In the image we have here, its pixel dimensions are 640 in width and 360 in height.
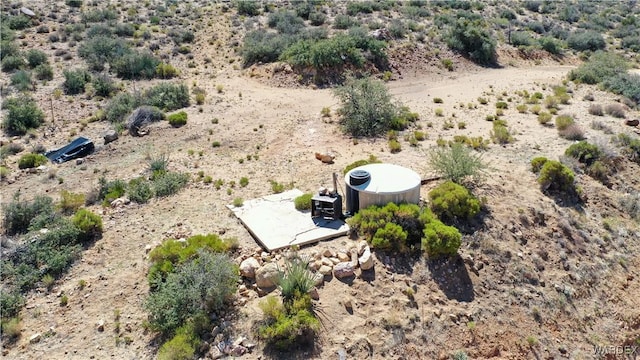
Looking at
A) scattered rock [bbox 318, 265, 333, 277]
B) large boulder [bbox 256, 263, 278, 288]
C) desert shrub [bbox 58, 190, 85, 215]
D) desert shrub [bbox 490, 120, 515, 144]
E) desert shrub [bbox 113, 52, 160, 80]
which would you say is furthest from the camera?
desert shrub [bbox 113, 52, 160, 80]

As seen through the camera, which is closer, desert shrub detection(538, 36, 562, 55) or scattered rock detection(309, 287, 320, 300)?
scattered rock detection(309, 287, 320, 300)

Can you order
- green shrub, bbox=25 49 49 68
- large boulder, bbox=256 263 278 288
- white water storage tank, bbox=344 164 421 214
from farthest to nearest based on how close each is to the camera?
green shrub, bbox=25 49 49 68, white water storage tank, bbox=344 164 421 214, large boulder, bbox=256 263 278 288

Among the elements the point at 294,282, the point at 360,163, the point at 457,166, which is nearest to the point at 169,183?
the point at 360,163

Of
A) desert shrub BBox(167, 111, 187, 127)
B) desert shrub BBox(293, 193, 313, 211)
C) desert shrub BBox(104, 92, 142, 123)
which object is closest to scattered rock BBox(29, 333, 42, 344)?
desert shrub BBox(293, 193, 313, 211)

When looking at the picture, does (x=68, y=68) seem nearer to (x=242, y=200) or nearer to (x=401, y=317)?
(x=242, y=200)

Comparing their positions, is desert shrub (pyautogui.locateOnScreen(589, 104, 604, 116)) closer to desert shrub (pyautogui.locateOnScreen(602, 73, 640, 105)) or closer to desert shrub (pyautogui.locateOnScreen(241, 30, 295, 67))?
desert shrub (pyautogui.locateOnScreen(602, 73, 640, 105))

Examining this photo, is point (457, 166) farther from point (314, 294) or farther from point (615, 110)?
point (615, 110)
